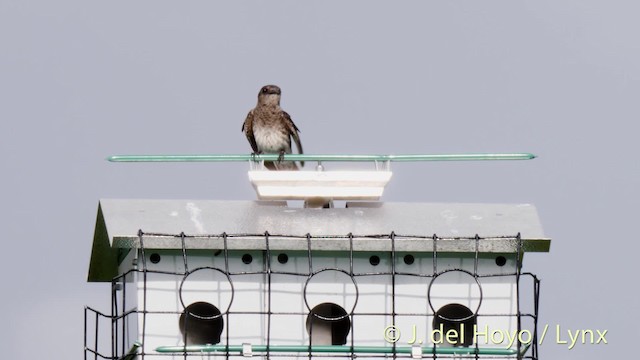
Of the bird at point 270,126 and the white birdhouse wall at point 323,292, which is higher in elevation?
the bird at point 270,126

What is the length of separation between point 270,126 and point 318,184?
419 cm

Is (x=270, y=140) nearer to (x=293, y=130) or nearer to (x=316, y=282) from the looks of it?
(x=293, y=130)

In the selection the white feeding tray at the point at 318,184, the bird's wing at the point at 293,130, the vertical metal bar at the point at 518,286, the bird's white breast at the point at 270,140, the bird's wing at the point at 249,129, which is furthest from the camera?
the bird's wing at the point at 249,129

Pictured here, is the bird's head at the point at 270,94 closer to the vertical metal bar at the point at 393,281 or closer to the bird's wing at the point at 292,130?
the bird's wing at the point at 292,130

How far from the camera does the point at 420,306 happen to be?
15336mm

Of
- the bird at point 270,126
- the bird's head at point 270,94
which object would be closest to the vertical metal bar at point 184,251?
the bird at point 270,126

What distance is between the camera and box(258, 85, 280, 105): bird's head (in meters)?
20.1

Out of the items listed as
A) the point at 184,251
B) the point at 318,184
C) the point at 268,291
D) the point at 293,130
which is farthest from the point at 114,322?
the point at 293,130

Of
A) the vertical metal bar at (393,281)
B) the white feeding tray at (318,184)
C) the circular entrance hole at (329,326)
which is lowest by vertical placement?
the circular entrance hole at (329,326)

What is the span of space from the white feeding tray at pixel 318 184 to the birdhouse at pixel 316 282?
217 mm

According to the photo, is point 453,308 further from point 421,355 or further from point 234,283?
point 234,283

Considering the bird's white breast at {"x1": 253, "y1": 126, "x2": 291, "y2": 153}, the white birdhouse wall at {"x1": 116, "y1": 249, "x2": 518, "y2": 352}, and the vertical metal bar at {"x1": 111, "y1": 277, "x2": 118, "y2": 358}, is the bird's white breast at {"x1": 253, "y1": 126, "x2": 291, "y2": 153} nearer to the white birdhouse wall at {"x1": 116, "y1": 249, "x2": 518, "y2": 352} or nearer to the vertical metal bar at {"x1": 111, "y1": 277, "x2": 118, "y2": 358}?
the white birdhouse wall at {"x1": 116, "y1": 249, "x2": 518, "y2": 352}

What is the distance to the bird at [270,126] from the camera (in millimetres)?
19734

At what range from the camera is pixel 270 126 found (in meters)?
19.9
